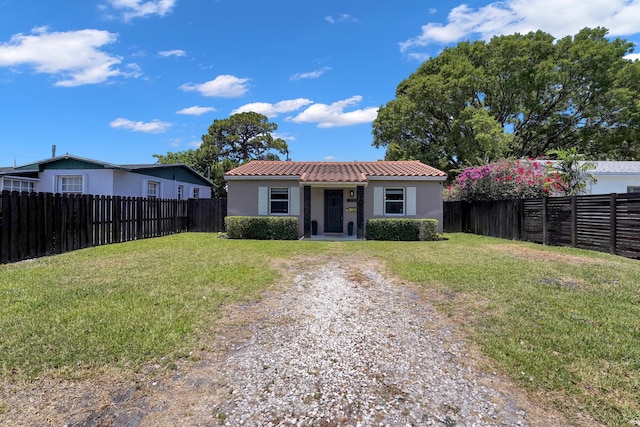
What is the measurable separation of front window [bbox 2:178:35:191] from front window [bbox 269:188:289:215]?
11.6 metres

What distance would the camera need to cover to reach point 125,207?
1212 cm

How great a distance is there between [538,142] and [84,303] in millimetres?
31335

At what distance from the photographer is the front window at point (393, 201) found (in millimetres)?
15211

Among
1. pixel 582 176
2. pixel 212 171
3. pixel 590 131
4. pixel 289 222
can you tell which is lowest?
pixel 289 222

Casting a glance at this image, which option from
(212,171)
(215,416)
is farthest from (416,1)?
(212,171)

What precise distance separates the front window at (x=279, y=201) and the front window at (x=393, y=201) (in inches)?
176

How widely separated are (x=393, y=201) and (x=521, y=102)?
1769cm

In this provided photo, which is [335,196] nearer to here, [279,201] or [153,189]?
[279,201]

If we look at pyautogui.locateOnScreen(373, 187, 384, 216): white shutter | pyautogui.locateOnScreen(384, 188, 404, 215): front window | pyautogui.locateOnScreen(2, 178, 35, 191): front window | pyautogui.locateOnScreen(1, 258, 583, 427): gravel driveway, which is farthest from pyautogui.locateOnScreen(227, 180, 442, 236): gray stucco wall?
pyautogui.locateOnScreen(1, 258, 583, 427): gravel driveway

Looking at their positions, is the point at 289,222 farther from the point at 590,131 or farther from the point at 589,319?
the point at 590,131

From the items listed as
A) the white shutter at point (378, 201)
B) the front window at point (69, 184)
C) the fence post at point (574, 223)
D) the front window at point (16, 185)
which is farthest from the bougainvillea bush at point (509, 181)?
the front window at point (16, 185)

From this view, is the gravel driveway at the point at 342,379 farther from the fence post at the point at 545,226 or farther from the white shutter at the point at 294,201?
the white shutter at the point at 294,201

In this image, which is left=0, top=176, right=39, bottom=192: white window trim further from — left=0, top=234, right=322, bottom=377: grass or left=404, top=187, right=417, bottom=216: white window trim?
left=404, top=187, right=417, bottom=216: white window trim

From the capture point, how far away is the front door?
15578 mm
